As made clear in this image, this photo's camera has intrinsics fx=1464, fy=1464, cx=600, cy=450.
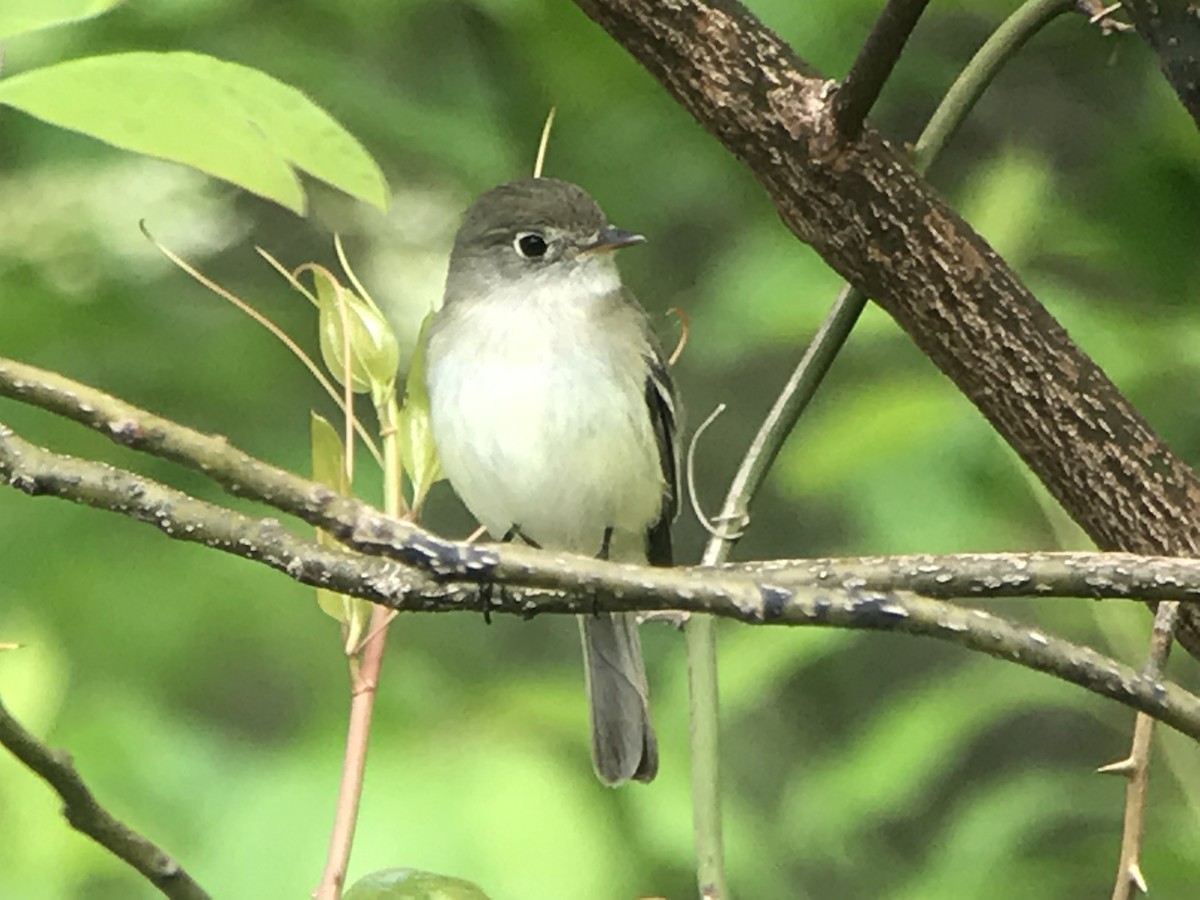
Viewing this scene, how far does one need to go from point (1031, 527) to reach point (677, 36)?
0.74 meters

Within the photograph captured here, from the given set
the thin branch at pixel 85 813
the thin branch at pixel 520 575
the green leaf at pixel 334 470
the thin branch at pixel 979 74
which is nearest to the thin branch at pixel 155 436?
the thin branch at pixel 520 575

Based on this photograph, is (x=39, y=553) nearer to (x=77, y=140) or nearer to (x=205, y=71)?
(x=77, y=140)

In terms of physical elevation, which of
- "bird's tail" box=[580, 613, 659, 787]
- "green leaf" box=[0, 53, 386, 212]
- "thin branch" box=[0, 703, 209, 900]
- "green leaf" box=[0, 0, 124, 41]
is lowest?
"thin branch" box=[0, 703, 209, 900]

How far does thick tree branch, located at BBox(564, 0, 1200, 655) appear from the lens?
83cm

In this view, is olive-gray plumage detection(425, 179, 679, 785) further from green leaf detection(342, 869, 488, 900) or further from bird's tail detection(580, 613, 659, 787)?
green leaf detection(342, 869, 488, 900)

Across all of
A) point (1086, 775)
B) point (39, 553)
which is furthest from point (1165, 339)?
point (39, 553)

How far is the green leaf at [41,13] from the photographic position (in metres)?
0.49

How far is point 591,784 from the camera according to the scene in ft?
4.68

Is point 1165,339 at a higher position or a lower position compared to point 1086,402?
higher

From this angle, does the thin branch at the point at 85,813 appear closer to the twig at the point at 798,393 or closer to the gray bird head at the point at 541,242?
the twig at the point at 798,393

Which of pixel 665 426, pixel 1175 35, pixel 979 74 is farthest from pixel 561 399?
pixel 1175 35

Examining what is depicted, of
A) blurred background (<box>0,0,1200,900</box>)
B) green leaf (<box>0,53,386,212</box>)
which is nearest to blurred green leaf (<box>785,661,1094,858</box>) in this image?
blurred background (<box>0,0,1200,900</box>)

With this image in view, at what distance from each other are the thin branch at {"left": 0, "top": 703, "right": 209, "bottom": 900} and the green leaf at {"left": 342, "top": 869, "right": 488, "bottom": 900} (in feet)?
0.38

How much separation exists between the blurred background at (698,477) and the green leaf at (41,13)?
A: 2.87ft
